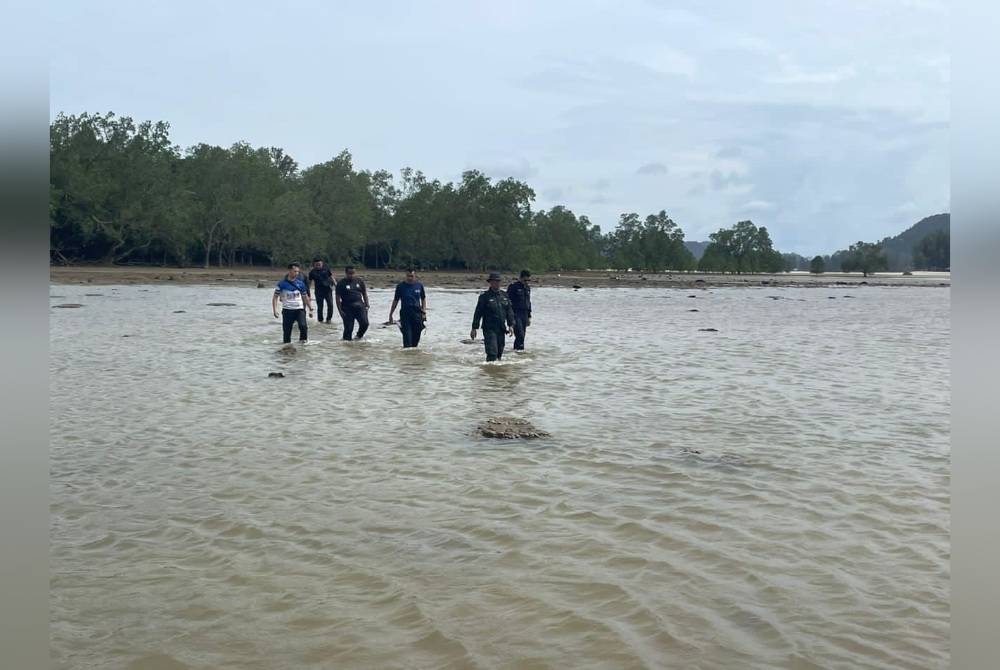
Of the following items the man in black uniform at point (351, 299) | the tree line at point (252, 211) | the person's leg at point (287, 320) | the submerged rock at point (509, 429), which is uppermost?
the tree line at point (252, 211)

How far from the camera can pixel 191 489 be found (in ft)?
23.8

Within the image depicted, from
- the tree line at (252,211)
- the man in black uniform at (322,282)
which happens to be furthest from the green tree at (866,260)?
the man in black uniform at (322,282)

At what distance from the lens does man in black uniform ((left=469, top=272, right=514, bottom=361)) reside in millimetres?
16578

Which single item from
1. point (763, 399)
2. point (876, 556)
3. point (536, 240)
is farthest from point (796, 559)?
point (536, 240)

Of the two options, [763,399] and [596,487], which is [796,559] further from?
[763,399]

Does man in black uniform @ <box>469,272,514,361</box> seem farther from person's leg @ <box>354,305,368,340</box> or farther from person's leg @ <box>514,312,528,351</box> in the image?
person's leg @ <box>354,305,368,340</box>

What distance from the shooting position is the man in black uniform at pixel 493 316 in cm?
1658

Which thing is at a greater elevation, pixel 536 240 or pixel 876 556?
pixel 536 240

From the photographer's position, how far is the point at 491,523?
6453 millimetres

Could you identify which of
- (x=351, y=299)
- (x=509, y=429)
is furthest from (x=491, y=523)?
(x=351, y=299)

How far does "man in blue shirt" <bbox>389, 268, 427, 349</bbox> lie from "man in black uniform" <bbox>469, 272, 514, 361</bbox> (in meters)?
2.43

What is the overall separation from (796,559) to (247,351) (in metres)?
15.1

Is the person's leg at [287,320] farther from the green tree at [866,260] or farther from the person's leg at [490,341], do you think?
the green tree at [866,260]

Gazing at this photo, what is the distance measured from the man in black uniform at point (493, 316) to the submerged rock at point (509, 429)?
6.27 metres
